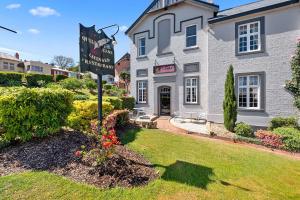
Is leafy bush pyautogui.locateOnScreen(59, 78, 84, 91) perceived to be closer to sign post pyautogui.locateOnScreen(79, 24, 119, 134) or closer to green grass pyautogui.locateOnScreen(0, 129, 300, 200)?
green grass pyautogui.locateOnScreen(0, 129, 300, 200)

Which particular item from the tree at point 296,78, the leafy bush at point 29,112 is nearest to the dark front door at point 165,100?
the tree at point 296,78

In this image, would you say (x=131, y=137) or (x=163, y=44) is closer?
(x=131, y=137)

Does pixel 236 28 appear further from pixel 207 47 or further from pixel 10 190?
pixel 10 190

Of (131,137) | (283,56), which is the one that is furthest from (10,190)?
(283,56)

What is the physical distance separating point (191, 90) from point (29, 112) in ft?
42.7

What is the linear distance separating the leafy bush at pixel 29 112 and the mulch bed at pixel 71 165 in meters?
0.38

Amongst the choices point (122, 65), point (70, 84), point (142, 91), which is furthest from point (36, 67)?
point (142, 91)

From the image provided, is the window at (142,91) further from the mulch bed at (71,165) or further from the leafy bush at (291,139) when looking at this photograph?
the mulch bed at (71,165)

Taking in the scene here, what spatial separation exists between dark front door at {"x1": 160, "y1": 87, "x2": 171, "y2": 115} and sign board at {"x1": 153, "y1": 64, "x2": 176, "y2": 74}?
1523mm

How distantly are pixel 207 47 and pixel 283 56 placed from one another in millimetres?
→ 5181

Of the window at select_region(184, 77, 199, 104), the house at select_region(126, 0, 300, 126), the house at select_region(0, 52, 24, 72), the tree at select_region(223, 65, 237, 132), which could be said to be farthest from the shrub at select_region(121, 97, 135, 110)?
the house at select_region(0, 52, 24, 72)

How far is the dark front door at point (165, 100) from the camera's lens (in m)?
18.5

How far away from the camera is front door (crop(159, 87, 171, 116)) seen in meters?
18.5

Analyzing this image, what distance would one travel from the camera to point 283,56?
42.8 feet
